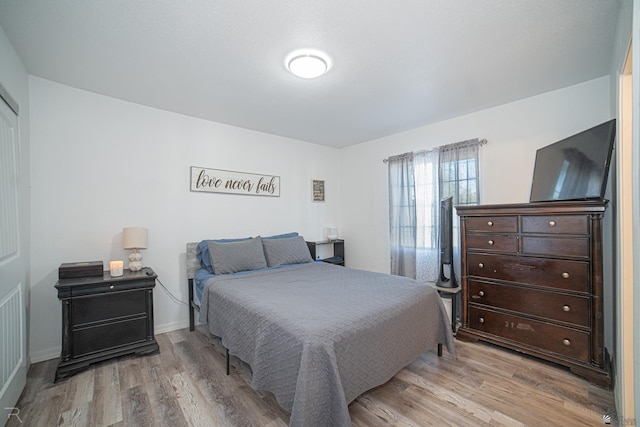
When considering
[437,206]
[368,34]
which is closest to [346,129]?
[437,206]

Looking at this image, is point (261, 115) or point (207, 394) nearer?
point (207, 394)

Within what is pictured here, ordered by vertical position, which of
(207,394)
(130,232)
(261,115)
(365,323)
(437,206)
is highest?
(261,115)

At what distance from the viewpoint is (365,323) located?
1.68m

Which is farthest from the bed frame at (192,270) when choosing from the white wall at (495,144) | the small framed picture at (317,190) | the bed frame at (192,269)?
the white wall at (495,144)

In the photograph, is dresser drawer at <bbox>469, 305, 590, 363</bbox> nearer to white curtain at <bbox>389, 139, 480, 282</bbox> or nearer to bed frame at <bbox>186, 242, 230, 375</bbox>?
white curtain at <bbox>389, 139, 480, 282</bbox>

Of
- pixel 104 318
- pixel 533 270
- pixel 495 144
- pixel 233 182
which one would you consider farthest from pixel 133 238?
pixel 495 144

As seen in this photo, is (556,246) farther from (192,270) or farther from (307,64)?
(192,270)

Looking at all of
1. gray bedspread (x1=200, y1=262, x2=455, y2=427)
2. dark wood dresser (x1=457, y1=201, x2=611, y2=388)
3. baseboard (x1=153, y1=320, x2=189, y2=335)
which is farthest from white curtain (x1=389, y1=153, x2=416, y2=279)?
baseboard (x1=153, y1=320, x2=189, y2=335)

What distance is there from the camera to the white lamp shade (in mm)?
2580

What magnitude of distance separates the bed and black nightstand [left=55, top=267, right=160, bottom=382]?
54 centimetres

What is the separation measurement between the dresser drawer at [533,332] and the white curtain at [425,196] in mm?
865

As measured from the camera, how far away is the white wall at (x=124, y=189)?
244cm

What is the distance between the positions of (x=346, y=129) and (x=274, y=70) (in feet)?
5.81

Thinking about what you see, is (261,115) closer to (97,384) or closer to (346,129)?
(346,129)
